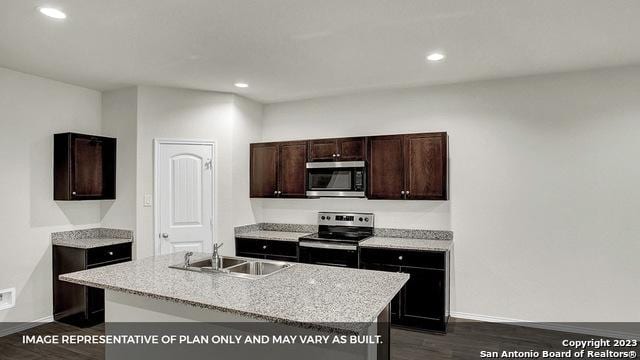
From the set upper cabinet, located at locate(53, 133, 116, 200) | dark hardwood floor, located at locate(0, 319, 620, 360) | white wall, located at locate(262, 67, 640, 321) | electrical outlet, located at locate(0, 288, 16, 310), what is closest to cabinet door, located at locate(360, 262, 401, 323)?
dark hardwood floor, located at locate(0, 319, 620, 360)

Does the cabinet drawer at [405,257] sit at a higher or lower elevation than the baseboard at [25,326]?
higher

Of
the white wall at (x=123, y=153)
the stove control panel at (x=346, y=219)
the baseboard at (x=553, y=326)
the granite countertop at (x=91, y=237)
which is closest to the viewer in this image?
the baseboard at (x=553, y=326)

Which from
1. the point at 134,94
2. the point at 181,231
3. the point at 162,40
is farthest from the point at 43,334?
the point at 162,40

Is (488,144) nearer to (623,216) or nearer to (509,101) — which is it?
(509,101)

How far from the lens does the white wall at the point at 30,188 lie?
145 inches

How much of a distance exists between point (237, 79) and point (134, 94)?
4.16 feet

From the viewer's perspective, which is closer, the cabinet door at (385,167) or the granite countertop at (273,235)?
the cabinet door at (385,167)

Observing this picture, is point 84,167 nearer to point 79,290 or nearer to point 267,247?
point 79,290

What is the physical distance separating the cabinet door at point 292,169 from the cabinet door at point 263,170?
95mm

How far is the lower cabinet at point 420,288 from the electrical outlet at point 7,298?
368 cm

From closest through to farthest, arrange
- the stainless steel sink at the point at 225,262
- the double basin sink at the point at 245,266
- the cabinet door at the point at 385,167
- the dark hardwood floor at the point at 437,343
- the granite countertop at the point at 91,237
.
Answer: the double basin sink at the point at 245,266 < the stainless steel sink at the point at 225,262 < the dark hardwood floor at the point at 437,343 < the granite countertop at the point at 91,237 < the cabinet door at the point at 385,167

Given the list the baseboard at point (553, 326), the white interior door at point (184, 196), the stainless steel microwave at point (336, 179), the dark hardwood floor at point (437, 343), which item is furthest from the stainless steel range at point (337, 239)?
the baseboard at point (553, 326)

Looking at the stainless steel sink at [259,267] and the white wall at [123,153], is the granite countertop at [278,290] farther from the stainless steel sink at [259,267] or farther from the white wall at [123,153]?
the white wall at [123,153]

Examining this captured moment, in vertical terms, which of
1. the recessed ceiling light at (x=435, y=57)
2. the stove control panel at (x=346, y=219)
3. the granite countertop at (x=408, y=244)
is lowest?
the granite countertop at (x=408, y=244)
